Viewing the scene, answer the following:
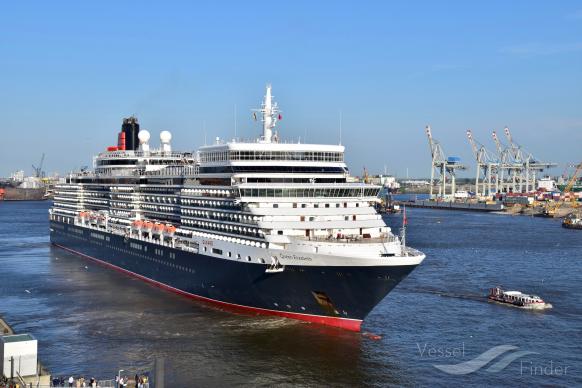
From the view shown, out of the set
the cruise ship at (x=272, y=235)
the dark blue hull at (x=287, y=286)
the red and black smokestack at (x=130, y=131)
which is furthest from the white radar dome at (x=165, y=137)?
the dark blue hull at (x=287, y=286)

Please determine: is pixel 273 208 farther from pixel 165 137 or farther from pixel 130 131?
pixel 130 131

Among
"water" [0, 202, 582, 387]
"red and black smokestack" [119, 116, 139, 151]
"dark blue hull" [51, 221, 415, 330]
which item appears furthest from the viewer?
"red and black smokestack" [119, 116, 139, 151]

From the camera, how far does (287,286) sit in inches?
1400

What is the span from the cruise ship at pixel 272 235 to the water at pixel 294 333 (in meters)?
1.67

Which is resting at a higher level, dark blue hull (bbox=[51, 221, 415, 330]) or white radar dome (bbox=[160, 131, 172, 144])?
white radar dome (bbox=[160, 131, 172, 144])

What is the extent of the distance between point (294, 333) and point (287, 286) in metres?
2.71

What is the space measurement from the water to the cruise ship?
1.67m

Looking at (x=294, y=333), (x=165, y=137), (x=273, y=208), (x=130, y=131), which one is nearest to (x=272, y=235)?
(x=273, y=208)

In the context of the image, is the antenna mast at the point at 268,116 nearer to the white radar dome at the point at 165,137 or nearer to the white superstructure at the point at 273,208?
the white superstructure at the point at 273,208

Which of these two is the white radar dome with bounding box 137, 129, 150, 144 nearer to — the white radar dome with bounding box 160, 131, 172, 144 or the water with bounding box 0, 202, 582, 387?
the white radar dome with bounding box 160, 131, 172, 144

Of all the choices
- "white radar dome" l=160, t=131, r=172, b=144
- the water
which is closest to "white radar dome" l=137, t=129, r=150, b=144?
"white radar dome" l=160, t=131, r=172, b=144

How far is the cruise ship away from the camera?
33969 millimetres

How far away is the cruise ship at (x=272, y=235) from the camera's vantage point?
3397cm

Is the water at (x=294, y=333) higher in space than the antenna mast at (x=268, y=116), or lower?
lower
